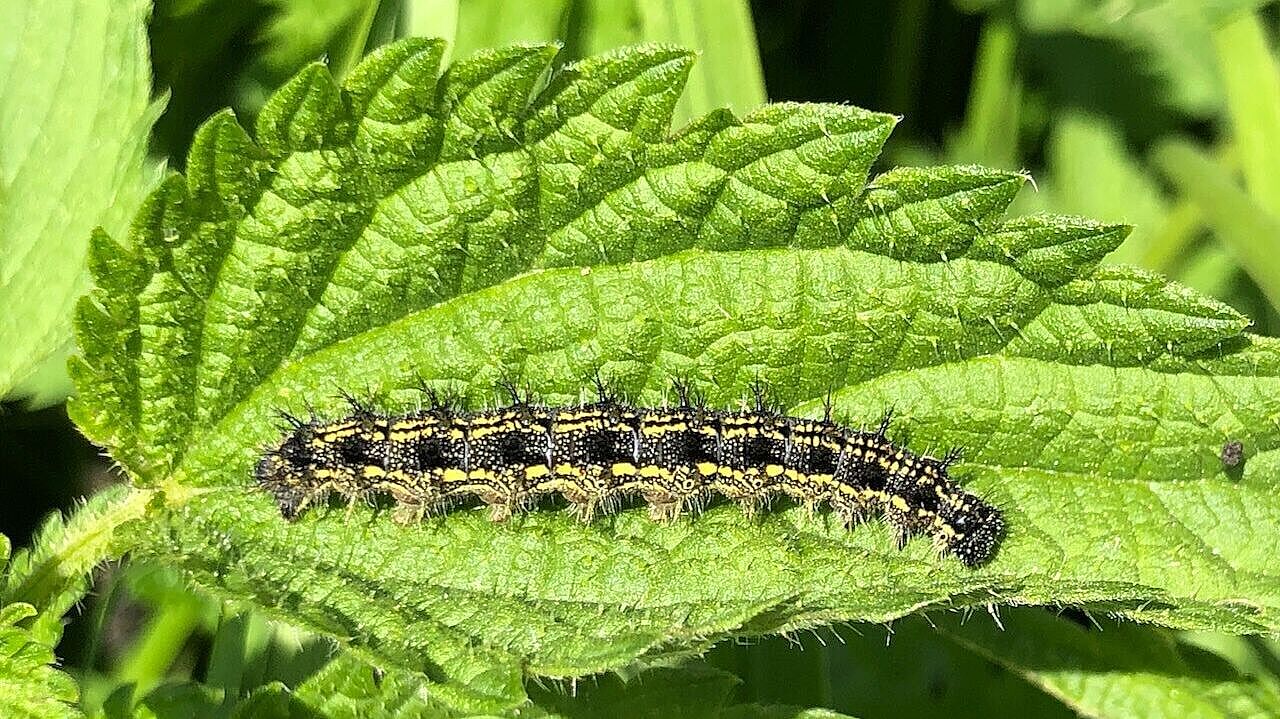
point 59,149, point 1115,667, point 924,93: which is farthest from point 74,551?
point 924,93

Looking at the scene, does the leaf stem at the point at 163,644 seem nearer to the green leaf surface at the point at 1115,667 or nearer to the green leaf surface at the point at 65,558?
the green leaf surface at the point at 65,558

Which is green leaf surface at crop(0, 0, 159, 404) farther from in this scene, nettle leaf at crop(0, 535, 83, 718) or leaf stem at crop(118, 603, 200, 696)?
leaf stem at crop(118, 603, 200, 696)

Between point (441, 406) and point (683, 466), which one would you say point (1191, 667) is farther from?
point (441, 406)

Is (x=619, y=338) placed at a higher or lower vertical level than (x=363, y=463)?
higher

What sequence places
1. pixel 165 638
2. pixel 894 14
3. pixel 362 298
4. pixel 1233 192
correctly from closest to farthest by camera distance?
pixel 362 298, pixel 165 638, pixel 1233 192, pixel 894 14

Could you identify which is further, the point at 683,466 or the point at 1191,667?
the point at 1191,667

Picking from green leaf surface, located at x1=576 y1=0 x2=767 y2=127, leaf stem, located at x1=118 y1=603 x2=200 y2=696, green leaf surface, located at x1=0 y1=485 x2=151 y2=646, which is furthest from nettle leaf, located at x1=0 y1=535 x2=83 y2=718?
green leaf surface, located at x1=576 y1=0 x2=767 y2=127

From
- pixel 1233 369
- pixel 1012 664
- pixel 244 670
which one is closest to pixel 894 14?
pixel 1233 369
